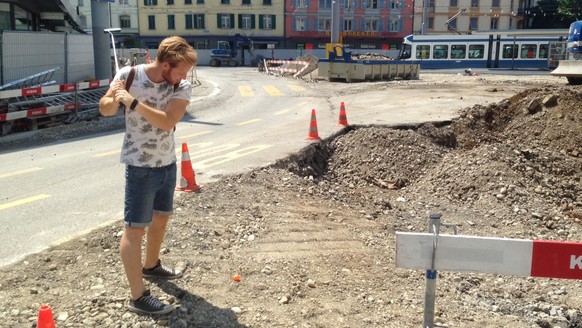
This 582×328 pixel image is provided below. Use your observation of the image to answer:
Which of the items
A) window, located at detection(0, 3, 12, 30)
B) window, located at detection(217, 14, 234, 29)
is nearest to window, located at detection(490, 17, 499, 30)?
window, located at detection(217, 14, 234, 29)

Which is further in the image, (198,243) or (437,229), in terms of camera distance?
(198,243)

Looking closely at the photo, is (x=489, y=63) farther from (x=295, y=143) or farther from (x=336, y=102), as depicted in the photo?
(x=295, y=143)

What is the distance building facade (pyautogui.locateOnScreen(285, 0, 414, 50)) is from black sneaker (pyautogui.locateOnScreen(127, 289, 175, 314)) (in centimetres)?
6763

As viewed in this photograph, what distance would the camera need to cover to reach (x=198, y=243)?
216 inches

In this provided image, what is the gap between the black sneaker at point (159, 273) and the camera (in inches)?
177

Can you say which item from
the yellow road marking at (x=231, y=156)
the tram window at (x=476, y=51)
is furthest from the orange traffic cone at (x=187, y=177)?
the tram window at (x=476, y=51)

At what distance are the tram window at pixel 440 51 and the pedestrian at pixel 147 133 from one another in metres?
43.8

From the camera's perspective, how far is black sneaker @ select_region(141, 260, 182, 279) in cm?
448

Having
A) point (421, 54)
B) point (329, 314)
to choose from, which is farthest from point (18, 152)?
point (421, 54)

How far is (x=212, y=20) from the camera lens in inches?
2768

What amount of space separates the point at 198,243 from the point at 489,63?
43300 millimetres

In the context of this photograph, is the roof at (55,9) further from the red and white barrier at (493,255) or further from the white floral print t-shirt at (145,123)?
the red and white barrier at (493,255)

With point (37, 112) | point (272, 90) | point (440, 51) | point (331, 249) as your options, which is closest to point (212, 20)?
point (440, 51)

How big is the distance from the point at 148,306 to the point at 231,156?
21.2 feet
